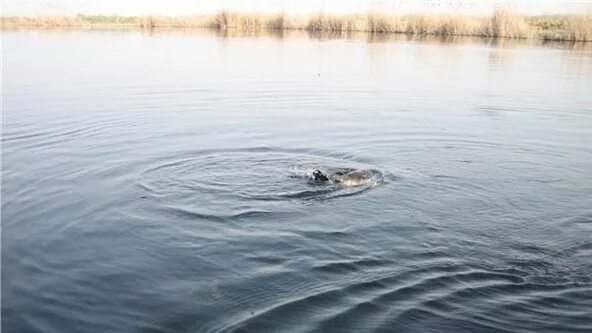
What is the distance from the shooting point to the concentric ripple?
767 cm

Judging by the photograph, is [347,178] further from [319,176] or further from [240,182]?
[240,182]

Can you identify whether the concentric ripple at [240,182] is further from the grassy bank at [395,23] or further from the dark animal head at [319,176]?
the grassy bank at [395,23]

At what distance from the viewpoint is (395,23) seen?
160ft

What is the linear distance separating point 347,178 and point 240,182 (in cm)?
160

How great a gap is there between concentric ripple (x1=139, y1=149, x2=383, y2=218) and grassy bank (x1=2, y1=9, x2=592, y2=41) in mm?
34995

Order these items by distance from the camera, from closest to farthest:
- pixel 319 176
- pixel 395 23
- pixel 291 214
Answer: pixel 291 214, pixel 319 176, pixel 395 23

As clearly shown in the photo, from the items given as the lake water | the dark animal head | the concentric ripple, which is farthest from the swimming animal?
the lake water

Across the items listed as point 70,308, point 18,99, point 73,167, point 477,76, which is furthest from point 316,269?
point 477,76

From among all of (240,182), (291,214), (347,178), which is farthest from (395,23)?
(291,214)

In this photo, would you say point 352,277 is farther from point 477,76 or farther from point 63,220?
point 477,76

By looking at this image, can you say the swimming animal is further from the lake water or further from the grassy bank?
the grassy bank

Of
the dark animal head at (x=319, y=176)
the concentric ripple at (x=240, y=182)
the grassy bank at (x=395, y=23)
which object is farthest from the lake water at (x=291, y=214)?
the grassy bank at (x=395, y=23)

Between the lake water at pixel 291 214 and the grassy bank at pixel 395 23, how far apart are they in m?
29.6

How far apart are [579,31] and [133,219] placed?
3941 cm
